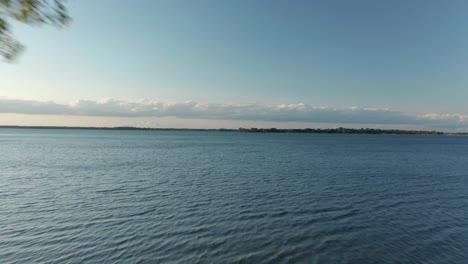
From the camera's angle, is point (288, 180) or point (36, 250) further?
point (288, 180)

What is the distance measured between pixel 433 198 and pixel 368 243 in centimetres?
1820

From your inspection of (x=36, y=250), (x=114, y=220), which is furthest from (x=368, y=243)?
(x=36, y=250)

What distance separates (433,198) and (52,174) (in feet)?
164

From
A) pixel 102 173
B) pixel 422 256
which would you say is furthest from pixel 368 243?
pixel 102 173

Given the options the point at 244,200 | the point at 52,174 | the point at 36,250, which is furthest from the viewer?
the point at 52,174

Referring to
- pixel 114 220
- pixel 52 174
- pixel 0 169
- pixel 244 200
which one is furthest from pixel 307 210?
pixel 0 169

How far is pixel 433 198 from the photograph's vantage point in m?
30.3

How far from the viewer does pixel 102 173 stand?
1692 inches

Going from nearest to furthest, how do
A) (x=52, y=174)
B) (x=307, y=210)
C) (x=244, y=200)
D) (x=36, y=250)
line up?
(x=36, y=250) < (x=307, y=210) < (x=244, y=200) < (x=52, y=174)

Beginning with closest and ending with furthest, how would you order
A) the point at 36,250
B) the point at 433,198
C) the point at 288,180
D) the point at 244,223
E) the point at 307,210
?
the point at 36,250 < the point at 244,223 < the point at 307,210 < the point at 433,198 < the point at 288,180

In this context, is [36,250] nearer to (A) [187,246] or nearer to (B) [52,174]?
(A) [187,246]

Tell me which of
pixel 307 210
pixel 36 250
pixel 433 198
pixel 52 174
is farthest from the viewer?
pixel 52 174

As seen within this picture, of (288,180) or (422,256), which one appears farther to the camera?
(288,180)

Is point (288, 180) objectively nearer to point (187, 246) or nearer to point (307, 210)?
point (307, 210)
